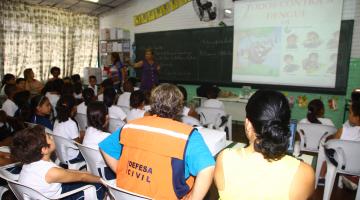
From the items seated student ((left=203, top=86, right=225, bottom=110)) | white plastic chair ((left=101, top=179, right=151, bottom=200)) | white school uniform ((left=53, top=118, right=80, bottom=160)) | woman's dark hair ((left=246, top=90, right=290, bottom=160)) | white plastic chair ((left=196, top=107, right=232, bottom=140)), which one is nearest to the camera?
woman's dark hair ((left=246, top=90, right=290, bottom=160))

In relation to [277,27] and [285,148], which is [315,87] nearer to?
[277,27]

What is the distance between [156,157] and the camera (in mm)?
1285

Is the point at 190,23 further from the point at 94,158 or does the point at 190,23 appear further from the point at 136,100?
the point at 94,158

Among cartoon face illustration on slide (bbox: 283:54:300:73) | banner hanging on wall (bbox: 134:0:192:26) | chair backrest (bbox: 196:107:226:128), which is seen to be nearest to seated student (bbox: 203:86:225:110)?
chair backrest (bbox: 196:107:226:128)

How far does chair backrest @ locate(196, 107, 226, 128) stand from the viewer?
12.0ft

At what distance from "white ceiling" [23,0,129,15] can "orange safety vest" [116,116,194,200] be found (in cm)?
591

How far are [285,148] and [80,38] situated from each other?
276 inches

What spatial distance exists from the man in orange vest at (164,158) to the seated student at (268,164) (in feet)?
0.62

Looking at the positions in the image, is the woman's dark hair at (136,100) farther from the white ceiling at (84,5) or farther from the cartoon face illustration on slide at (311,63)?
the white ceiling at (84,5)

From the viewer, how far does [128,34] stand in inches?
276

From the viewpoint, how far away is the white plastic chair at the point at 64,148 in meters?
2.25

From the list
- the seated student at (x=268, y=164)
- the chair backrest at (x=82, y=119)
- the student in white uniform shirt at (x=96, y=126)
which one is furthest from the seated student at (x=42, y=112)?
the seated student at (x=268, y=164)

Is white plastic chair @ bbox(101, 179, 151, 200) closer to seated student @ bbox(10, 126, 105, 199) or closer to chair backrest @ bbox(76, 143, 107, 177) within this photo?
seated student @ bbox(10, 126, 105, 199)

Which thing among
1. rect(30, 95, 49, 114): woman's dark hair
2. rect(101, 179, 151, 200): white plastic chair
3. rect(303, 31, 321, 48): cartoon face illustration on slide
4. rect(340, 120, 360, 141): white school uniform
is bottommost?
rect(101, 179, 151, 200): white plastic chair
